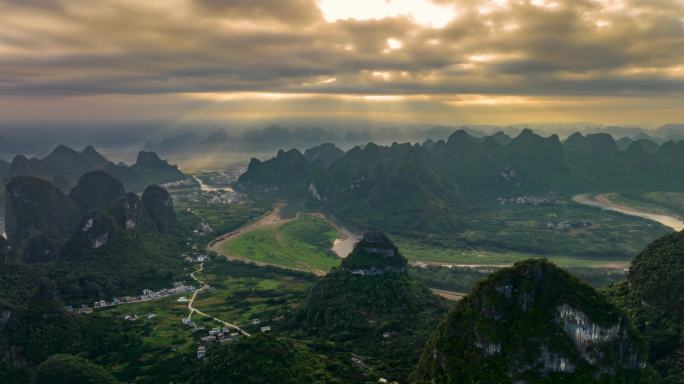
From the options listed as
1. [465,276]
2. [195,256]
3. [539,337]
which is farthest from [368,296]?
[195,256]

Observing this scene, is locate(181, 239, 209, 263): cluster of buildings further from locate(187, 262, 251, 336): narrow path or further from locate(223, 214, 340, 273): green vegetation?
locate(223, 214, 340, 273): green vegetation

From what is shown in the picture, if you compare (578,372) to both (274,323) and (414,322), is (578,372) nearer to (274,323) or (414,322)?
(414,322)

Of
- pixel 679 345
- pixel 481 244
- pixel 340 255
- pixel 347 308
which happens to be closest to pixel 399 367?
pixel 347 308

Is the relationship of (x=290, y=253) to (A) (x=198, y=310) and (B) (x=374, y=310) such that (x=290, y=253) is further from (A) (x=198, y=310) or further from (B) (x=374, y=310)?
(B) (x=374, y=310)

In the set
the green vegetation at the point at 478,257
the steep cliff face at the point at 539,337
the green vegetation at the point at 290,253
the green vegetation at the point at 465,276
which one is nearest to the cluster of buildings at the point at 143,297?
the green vegetation at the point at 290,253

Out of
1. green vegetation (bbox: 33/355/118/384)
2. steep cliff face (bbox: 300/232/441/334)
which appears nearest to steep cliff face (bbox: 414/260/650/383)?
steep cliff face (bbox: 300/232/441/334)

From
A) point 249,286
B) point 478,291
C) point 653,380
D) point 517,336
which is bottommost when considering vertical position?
point 249,286

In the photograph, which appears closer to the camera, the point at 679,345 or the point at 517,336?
the point at 517,336
